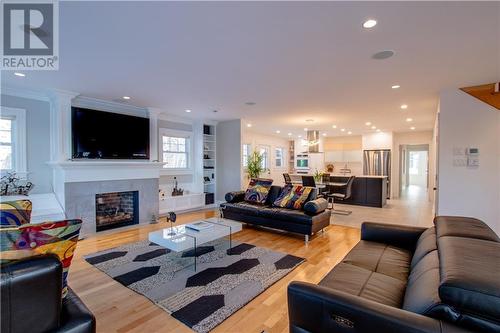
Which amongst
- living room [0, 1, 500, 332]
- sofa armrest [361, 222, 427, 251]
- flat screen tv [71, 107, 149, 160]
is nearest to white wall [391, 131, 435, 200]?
living room [0, 1, 500, 332]

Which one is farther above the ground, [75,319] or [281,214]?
[75,319]

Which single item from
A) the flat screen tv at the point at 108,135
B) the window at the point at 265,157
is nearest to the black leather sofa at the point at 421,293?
the flat screen tv at the point at 108,135

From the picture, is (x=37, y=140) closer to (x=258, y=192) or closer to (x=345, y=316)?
(x=258, y=192)

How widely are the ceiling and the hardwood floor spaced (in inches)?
98.2

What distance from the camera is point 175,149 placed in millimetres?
6531

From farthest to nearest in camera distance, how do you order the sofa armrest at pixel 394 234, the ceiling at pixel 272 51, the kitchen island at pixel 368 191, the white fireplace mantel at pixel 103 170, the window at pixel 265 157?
1. the window at pixel 265 157
2. the kitchen island at pixel 368 191
3. the white fireplace mantel at pixel 103 170
4. the sofa armrest at pixel 394 234
5. the ceiling at pixel 272 51

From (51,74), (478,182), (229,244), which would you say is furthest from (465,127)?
(51,74)

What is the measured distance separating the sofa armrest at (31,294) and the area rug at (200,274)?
115 centimetres

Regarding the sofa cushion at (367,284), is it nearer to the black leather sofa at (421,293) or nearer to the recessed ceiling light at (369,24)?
the black leather sofa at (421,293)

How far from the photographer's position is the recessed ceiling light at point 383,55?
8.77ft

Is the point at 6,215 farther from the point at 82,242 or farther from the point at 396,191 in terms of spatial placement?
the point at 396,191

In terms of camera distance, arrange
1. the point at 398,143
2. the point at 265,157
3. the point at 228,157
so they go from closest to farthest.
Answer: the point at 228,157 → the point at 398,143 → the point at 265,157

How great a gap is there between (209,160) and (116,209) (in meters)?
2.86

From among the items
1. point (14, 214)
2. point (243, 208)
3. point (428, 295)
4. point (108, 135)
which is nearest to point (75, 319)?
point (14, 214)
